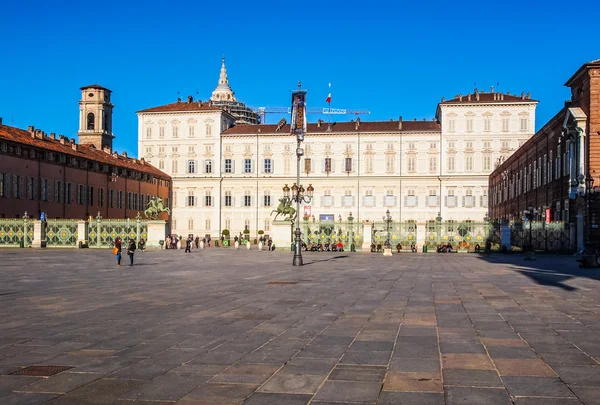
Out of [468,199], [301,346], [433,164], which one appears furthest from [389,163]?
[301,346]

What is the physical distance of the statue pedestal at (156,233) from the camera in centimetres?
4947

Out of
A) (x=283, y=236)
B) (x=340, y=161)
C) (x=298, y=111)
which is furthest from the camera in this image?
(x=340, y=161)

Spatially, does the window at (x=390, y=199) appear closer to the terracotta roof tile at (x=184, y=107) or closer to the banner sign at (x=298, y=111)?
the terracotta roof tile at (x=184, y=107)

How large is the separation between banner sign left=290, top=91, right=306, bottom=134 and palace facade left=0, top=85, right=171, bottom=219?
112 ft

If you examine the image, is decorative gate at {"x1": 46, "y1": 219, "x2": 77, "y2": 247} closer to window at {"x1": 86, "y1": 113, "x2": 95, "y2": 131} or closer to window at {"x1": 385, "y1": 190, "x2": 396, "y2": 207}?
window at {"x1": 385, "y1": 190, "x2": 396, "y2": 207}

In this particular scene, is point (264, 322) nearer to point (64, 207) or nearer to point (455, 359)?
point (455, 359)

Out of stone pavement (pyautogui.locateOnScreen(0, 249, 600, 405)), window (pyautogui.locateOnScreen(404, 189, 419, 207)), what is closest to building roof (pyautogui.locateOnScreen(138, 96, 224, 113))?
window (pyautogui.locateOnScreen(404, 189, 419, 207))

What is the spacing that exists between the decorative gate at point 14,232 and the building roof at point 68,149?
8757 millimetres

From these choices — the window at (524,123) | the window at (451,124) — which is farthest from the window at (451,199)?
the window at (524,123)

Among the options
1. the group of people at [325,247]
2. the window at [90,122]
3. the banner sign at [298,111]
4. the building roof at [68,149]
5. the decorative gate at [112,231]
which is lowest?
the group of people at [325,247]

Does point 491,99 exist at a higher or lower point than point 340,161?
higher

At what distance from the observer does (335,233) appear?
50719 mm

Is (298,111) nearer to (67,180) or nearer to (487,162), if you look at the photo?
(67,180)

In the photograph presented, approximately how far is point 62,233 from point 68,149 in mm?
18605
